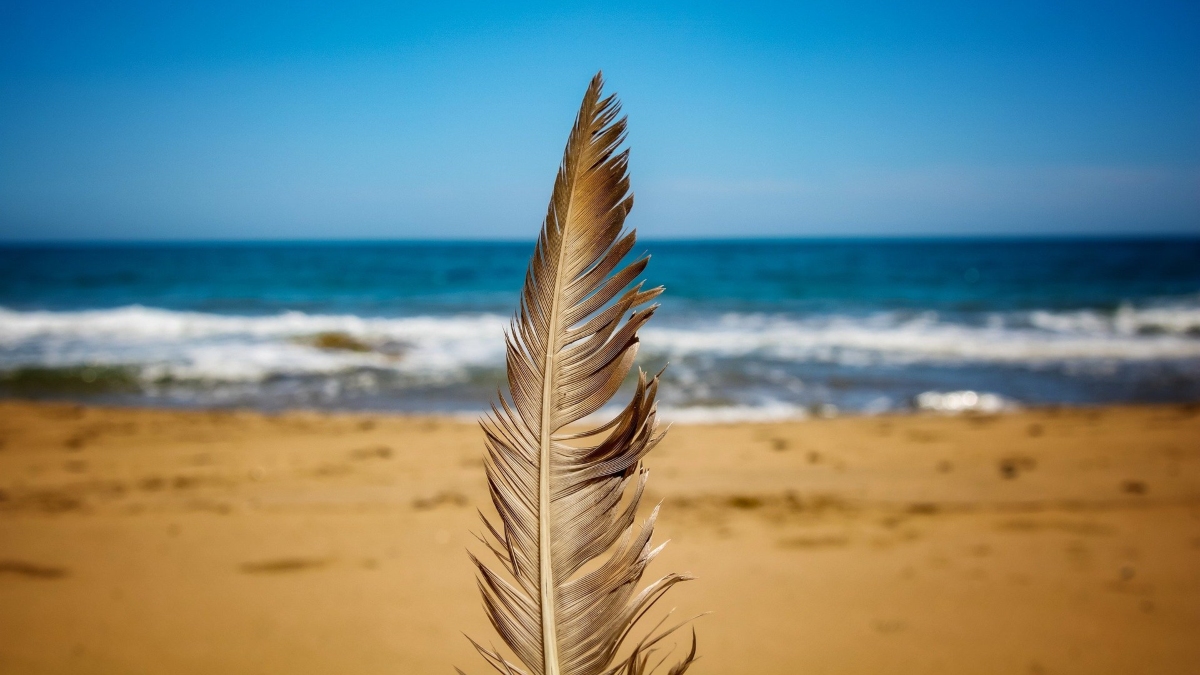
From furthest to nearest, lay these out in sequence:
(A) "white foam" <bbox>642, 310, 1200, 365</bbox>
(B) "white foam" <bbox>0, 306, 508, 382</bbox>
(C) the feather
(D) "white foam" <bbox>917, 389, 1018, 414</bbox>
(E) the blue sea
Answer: (A) "white foam" <bbox>642, 310, 1200, 365</bbox> < (B) "white foam" <bbox>0, 306, 508, 382</bbox> < (E) the blue sea < (D) "white foam" <bbox>917, 389, 1018, 414</bbox> < (C) the feather

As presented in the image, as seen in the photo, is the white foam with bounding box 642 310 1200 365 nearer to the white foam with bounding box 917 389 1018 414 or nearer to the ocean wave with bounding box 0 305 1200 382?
the ocean wave with bounding box 0 305 1200 382

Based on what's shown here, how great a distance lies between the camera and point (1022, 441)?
18.8 feet

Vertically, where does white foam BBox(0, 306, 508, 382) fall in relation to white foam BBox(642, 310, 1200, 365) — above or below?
below

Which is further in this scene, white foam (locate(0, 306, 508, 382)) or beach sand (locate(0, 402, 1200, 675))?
white foam (locate(0, 306, 508, 382))

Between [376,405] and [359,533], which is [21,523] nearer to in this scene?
[359,533]

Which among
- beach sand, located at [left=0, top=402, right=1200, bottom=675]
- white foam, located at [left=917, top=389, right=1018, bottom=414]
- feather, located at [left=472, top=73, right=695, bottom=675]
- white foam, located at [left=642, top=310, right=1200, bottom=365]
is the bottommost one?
beach sand, located at [left=0, top=402, right=1200, bottom=675]

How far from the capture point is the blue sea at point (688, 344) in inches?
326

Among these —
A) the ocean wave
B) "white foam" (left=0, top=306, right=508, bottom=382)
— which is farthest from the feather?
the ocean wave

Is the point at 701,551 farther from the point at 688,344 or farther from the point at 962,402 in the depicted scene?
the point at 688,344

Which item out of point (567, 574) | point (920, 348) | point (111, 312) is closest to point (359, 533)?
point (567, 574)

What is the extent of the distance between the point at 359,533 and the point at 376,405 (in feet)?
14.2

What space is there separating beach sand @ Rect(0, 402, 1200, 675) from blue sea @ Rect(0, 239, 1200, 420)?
1706 millimetres

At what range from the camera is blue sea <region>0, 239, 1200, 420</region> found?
8.28 metres

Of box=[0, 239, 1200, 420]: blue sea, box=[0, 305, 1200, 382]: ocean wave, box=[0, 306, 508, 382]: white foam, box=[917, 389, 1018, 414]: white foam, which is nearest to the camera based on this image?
box=[917, 389, 1018, 414]: white foam
